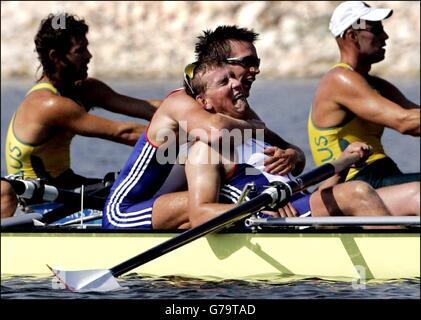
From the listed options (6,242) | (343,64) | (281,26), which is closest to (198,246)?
(6,242)

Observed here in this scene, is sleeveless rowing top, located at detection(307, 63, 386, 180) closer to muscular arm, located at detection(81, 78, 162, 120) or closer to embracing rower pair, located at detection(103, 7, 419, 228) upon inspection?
embracing rower pair, located at detection(103, 7, 419, 228)

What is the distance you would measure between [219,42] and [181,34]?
37.7m

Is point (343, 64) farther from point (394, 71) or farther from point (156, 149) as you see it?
point (394, 71)

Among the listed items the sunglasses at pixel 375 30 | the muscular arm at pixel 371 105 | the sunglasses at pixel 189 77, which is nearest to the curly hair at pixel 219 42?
the sunglasses at pixel 189 77

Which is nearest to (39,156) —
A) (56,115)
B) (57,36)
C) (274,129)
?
(56,115)

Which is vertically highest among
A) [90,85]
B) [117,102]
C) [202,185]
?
[90,85]

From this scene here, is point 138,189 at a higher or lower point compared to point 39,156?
lower

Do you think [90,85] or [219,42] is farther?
[90,85]

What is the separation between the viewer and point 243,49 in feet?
30.9

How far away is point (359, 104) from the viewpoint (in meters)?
10.4

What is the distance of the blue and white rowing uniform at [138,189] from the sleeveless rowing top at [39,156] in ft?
6.65

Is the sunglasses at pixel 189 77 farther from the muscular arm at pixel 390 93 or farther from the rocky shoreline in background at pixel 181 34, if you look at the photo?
the rocky shoreline in background at pixel 181 34

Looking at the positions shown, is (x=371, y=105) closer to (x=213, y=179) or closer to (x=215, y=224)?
(x=213, y=179)

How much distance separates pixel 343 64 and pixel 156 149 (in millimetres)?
1893
